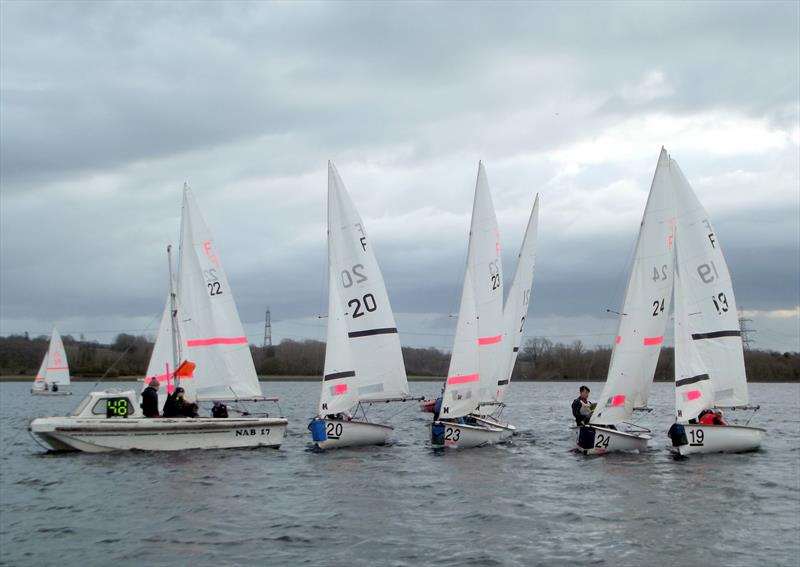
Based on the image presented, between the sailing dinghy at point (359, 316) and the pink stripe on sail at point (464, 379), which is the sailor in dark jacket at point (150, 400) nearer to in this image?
the sailing dinghy at point (359, 316)

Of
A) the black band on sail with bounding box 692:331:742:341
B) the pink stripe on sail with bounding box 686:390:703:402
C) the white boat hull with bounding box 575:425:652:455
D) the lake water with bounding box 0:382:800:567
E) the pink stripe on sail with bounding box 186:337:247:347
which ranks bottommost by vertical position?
the lake water with bounding box 0:382:800:567

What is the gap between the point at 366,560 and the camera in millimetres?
12328

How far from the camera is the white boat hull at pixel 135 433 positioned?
22750 mm

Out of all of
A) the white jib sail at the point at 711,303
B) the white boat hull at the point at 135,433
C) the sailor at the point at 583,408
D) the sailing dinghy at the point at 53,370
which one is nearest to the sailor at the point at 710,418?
the white jib sail at the point at 711,303

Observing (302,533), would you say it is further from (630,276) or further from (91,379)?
(91,379)

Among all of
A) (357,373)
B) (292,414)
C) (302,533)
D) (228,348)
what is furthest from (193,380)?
(292,414)

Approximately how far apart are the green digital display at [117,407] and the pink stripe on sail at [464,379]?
8.93m

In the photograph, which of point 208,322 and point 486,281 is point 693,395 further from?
point 208,322

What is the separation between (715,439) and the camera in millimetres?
22688

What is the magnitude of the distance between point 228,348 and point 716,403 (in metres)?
13.7

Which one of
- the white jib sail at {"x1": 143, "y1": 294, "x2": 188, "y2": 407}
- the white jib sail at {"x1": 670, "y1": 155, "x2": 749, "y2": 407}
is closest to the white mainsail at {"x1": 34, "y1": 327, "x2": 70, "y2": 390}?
the white jib sail at {"x1": 143, "y1": 294, "x2": 188, "y2": 407}

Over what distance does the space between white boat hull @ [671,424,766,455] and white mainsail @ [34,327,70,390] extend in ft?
203

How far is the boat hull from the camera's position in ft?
78.3

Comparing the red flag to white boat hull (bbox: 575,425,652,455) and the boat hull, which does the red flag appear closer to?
the boat hull
